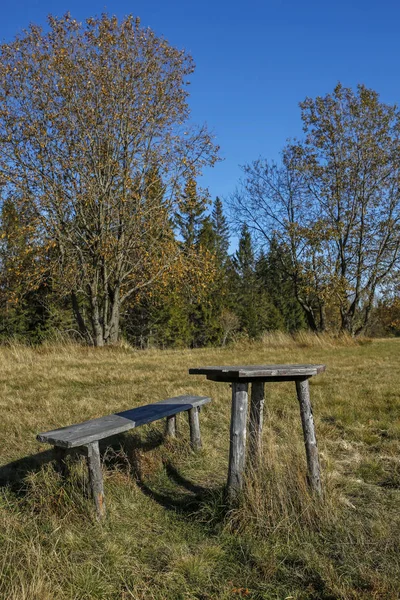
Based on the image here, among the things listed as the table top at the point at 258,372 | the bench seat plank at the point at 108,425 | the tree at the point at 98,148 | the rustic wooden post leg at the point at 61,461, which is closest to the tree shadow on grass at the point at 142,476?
the rustic wooden post leg at the point at 61,461

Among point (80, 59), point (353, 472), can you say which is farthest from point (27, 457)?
point (80, 59)

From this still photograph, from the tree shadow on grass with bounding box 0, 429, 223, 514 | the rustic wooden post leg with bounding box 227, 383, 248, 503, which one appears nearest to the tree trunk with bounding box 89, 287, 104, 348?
the tree shadow on grass with bounding box 0, 429, 223, 514

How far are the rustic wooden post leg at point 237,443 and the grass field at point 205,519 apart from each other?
15 centimetres

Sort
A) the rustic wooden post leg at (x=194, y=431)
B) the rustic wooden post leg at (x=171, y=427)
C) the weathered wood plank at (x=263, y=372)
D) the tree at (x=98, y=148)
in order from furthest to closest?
the tree at (x=98, y=148)
the rustic wooden post leg at (x=171, y=427)
the rustic wooden post leg at (x=194, y=431)
the weathered wood plank at (x=263, y=372)

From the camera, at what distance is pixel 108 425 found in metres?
3.94

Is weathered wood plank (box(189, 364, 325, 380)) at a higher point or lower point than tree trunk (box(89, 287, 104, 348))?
lower

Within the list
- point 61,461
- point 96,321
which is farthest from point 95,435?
point 96,321

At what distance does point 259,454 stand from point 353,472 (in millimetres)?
1114

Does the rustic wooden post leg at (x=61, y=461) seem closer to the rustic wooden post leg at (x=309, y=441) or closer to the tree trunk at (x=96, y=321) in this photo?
the rustic wooden post leg at (x=309, y=441)

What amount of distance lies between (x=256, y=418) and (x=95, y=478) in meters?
1.39

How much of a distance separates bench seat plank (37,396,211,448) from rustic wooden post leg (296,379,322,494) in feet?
4.50

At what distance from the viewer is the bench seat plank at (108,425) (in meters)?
3.49

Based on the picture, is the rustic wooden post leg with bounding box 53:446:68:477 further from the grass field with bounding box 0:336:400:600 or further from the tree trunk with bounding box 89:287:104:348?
the tree trunk with bounding box 89:287:104:348

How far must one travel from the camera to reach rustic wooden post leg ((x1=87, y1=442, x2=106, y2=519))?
3479mm
